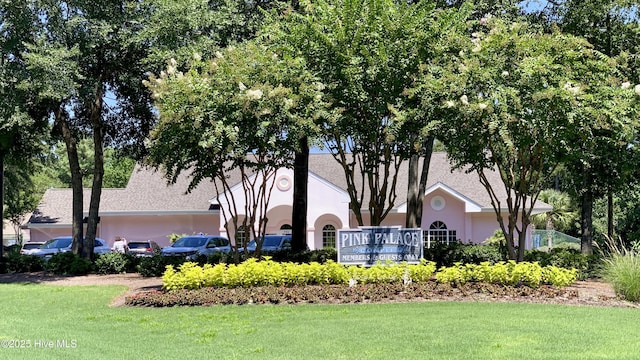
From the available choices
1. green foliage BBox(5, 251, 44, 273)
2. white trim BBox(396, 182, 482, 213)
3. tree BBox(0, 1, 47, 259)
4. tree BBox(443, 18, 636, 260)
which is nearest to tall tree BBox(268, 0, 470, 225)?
tree BBox(443, 18, 636, 260)

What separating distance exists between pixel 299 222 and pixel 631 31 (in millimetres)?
11396

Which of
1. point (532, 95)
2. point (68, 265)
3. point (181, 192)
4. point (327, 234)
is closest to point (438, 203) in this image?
point (327, 234)

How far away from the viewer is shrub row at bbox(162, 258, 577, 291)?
13758mm

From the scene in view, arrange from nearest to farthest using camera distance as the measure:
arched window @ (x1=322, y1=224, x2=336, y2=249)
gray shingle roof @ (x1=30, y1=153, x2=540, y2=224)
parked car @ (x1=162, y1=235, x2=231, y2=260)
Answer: parked car @ (x1=162, y1=235, x2=231, y2=260), gray shingle roof @ (x1=30, y1=153, x2=540, y2=224), arched window @ (x1=322, y1=224, x2=336, y2=249)

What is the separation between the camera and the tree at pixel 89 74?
1877 centimetres

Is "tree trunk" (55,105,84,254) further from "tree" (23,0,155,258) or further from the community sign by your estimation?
the community sign

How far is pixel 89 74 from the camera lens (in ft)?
70.3

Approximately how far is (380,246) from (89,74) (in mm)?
11847

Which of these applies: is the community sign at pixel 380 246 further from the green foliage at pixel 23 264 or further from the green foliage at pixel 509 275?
the green foliage at pixel 23 264

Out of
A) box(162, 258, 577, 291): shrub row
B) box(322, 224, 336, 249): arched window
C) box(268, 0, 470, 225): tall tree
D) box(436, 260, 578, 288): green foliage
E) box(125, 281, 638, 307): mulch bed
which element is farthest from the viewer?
box(322, 224, 336, 249): arched window

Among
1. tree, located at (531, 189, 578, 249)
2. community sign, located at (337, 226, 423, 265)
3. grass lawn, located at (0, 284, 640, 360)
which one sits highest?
tree, located at (531, 189, 578, 249)

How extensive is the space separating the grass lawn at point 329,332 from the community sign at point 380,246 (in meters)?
2.59

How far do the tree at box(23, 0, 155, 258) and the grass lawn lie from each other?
26.3ft

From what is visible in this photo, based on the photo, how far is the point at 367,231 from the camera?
1492 centimetres
